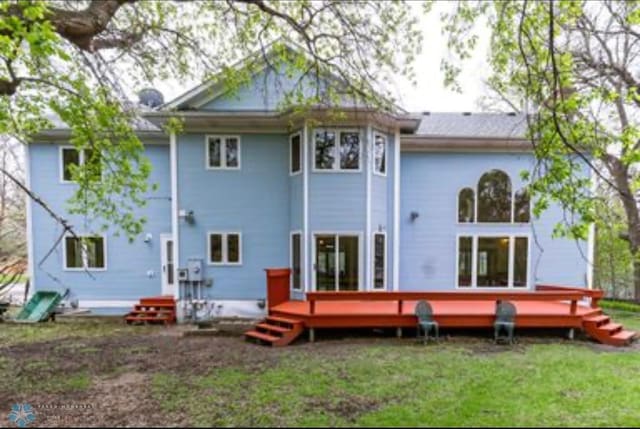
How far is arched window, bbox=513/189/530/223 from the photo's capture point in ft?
33.7

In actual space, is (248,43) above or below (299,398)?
above

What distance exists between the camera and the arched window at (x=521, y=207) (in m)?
10.3

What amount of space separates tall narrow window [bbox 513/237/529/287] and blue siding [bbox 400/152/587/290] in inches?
20.7

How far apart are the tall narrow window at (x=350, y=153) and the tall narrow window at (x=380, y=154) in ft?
1.70

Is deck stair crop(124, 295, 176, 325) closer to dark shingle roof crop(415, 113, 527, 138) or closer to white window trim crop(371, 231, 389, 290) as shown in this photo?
white window trim crop(371, 231, 389, 290)

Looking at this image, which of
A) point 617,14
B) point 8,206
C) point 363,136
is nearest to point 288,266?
point 363,136

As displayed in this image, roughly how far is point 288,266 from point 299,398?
17.5 ft

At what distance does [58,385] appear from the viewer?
5.05 meters

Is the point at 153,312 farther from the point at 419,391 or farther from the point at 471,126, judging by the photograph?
the point at 471,126

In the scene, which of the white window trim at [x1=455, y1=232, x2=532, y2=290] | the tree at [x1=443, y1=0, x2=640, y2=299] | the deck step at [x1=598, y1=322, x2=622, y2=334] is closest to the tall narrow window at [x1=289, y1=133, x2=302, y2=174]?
the tree at [x1=443, y1=0, x2=640, y2=299]

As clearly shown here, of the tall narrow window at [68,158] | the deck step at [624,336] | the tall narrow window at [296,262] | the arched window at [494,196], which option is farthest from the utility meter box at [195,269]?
the deck step at [624,336]

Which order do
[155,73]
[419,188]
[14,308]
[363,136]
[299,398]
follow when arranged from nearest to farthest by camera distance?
[299,398], [155,73], [363,136], [419,188], [14,308]

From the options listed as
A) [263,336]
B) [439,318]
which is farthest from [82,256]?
[439,318]

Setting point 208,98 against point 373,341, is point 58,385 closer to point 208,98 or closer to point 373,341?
point 373,341
